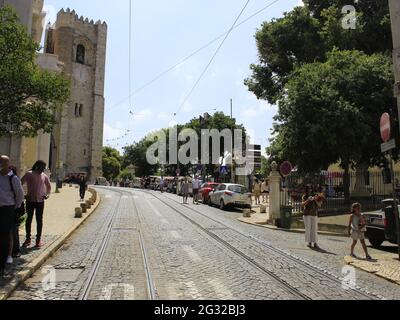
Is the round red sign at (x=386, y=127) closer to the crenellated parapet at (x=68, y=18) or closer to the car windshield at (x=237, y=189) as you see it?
the car windshield at (x=237, y=189)

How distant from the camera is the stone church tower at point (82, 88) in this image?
244 feet

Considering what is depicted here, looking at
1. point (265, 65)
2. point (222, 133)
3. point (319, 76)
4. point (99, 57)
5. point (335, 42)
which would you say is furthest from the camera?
point (99, 57)

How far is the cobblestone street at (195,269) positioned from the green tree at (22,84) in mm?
3173

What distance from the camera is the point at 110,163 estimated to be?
325ft

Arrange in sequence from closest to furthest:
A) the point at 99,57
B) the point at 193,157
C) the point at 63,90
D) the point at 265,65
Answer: the point at 63,90
the point at 265,65
the point at 193,157
the point at 99,57

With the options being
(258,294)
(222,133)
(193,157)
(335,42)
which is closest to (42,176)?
(258,294)

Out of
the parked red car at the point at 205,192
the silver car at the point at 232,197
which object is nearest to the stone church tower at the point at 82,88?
the parked red car at the point at 205,192

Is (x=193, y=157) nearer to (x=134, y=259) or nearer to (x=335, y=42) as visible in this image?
(x=335, y=42)

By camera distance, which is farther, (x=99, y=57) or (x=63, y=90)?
(x=99, y=57)

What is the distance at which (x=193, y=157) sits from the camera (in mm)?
59688

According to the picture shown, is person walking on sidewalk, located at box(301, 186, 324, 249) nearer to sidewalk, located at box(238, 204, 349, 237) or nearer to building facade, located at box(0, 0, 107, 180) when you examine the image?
sidewalk, located at box(238, 204, 349, 237)

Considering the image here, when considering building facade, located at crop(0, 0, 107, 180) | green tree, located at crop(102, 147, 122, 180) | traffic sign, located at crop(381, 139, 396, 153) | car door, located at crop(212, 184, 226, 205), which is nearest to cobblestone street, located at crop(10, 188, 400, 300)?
traffic sign, located at crop(381, 139, 396, 153)

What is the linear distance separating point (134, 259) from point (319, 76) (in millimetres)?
16067

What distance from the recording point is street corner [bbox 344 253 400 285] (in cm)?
820
